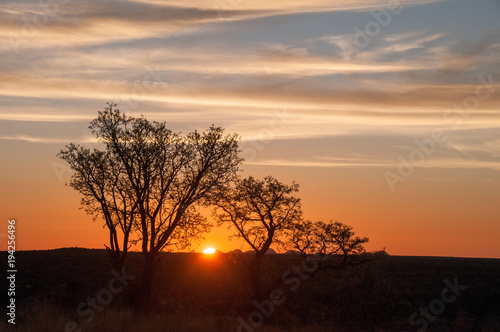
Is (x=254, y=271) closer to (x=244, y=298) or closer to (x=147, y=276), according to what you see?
(x=147, y=276)

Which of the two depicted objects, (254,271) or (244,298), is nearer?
(254,271)

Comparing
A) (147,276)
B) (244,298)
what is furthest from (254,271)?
(244,298)

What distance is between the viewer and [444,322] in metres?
49.2

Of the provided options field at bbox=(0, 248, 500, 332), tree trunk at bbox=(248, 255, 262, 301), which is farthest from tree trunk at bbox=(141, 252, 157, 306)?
tree trunk at bbox=(248, 255, 262, 301)

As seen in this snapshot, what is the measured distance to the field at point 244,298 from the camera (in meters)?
29.2

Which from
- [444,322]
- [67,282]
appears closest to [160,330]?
[444,322]

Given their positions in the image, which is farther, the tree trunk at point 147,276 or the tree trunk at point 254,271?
the tree trunk at point 147,276

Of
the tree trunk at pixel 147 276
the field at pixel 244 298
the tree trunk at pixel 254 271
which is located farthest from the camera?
the tree trunk at pixel 147 276

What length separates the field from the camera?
2920 centimetres

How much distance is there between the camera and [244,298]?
50.2 m

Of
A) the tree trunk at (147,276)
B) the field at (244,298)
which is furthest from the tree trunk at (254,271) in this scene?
the tree trunk at (147,276)

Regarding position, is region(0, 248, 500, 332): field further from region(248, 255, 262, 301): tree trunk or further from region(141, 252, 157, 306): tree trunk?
region(248, 255, 262, 301): tree trunk

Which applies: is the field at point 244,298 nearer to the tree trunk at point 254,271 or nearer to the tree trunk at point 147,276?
the tree trunk at point 147,276

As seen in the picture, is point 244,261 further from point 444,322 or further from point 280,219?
point 444,322
